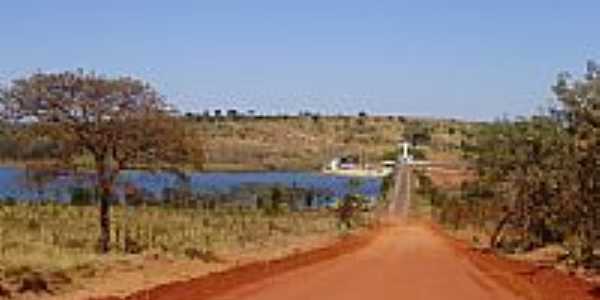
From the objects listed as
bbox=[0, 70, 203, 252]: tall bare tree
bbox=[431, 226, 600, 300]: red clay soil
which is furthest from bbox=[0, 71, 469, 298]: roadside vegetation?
bbox=[431, 226, 600, 300]: red clay soil

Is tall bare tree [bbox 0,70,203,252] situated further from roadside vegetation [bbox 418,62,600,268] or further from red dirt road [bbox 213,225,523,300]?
roadside vegetation [bbox 418,62,600,268]

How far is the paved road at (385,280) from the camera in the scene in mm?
26781

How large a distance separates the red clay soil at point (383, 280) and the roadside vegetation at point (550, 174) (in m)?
1.83

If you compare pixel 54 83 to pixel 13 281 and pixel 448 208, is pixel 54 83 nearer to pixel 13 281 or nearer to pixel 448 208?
pixel 13 281

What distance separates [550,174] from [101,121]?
14.5 meters

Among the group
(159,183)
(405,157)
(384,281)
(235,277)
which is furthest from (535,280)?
(405,157)

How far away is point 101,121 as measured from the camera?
37.6m

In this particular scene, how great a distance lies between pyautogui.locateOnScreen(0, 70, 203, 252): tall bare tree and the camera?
37.0 meters

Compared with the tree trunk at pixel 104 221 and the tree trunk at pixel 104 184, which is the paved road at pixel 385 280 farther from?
the tree trunk at pixel 104 184

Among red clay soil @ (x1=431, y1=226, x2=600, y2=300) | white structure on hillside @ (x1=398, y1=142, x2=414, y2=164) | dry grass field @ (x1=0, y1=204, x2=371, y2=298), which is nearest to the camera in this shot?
red clay soil @ (x1=431, y1=226, x2=600, y2=300)

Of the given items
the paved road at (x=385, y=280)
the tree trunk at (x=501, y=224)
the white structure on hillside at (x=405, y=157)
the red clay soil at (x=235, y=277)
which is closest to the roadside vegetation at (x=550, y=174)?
the tree trunk at (x=501, y=224)

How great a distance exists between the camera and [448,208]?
79688 millimetres

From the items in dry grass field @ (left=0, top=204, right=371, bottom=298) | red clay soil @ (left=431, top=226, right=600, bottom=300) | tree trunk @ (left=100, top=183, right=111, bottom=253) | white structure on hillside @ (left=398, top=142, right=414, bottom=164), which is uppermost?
white structure on hillside @ (left=398, top=142, right=414, bottom=164)

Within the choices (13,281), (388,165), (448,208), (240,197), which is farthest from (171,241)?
(388,165)
